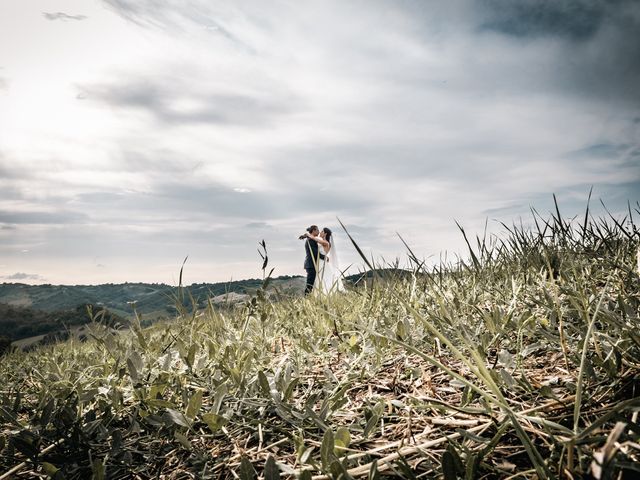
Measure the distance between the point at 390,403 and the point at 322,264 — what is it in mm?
2342

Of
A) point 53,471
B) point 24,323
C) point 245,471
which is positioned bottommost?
point 24,323

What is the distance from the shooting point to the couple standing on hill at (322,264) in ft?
11.0

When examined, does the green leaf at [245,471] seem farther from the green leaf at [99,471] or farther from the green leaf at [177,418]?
the green leaf at [99,471]

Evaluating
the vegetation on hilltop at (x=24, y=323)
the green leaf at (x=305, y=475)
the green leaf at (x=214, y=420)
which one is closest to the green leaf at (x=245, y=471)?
the green leaf at (x=305, y=475)

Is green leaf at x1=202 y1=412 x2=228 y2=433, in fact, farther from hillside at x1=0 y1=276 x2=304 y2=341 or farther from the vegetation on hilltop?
the vegetation on hilltop

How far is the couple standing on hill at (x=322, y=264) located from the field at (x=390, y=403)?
90cm

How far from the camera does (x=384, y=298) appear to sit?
2.71 meters

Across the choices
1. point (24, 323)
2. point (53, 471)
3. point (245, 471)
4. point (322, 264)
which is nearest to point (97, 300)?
point (24, 323)

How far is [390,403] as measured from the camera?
4.57 ft

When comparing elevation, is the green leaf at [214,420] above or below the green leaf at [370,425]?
below

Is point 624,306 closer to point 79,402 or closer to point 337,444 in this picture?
point 337,444

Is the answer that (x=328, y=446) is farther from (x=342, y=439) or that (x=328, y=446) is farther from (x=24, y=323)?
(x=24, y=323)

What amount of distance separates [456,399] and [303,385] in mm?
659

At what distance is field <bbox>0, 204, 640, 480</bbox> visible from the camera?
1041 mm
